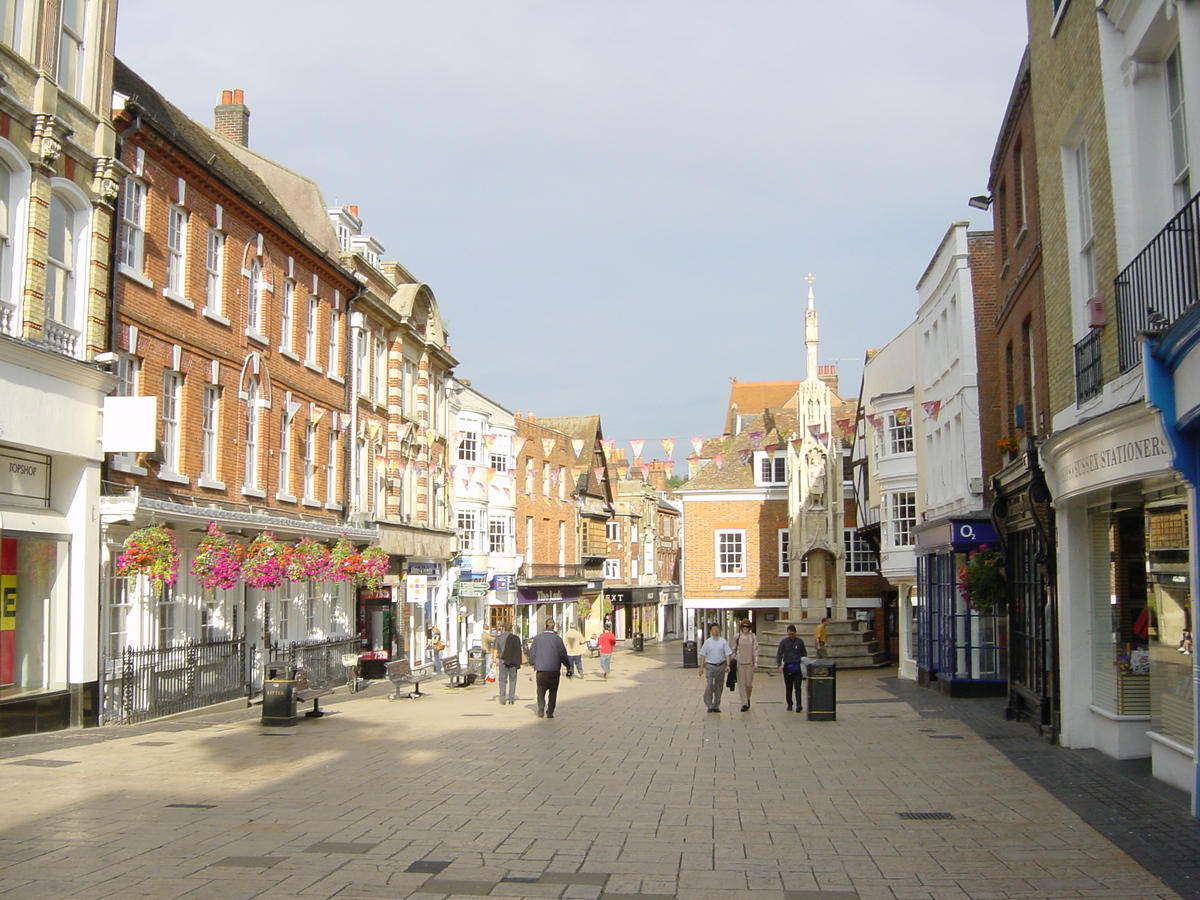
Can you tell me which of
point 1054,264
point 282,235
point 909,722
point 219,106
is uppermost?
point 219,106

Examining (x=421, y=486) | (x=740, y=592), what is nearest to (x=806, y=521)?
(x=740, y=592)

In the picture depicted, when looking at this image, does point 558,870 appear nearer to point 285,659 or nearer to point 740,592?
point 285,659

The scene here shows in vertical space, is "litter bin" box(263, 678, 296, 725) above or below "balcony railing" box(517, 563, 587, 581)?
below

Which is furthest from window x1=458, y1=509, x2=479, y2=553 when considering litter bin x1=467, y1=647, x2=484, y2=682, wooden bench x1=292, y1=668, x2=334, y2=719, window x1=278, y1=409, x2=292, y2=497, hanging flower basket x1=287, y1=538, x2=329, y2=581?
wooden bench x1=292, y1=668, x2=334, y2=719

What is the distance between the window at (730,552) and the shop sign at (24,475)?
3950 cm

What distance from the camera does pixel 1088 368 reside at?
13.0m

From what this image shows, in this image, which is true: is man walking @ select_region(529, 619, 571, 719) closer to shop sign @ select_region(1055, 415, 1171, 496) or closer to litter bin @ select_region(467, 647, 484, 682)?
litter bin @ select_region(467, 647, 484, 682)

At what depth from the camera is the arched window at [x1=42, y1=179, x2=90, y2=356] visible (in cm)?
1756

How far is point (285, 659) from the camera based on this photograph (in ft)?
82.5

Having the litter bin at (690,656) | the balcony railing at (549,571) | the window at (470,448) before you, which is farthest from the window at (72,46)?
the balcony railing at (549,571)

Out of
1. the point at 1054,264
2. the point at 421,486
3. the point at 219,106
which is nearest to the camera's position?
the point at 1054,264

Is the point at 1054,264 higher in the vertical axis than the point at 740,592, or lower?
higher

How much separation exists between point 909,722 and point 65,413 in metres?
14.5

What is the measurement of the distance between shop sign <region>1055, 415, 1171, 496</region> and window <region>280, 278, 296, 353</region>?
62.4 feet
